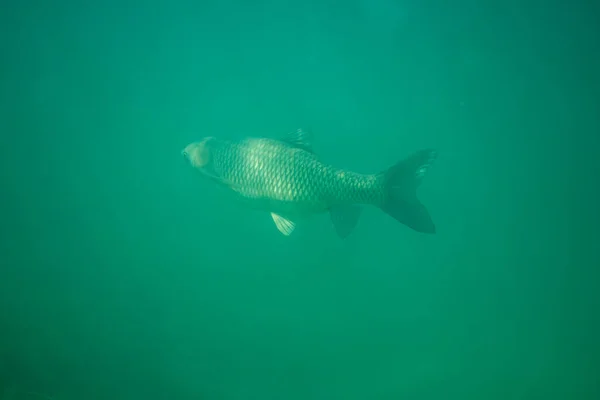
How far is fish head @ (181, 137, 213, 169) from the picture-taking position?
15.1ft

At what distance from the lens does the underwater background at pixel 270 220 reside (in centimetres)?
515

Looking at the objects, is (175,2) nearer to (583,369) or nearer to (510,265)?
(510,265)

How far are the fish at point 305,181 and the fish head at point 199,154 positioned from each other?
14mm

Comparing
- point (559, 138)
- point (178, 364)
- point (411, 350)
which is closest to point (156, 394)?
point (178, 364)

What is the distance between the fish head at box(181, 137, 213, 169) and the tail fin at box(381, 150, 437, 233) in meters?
2.62

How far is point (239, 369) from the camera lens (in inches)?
195

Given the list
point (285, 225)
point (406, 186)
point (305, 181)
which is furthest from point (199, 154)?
point (406, 186)

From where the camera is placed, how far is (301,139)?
158 inches

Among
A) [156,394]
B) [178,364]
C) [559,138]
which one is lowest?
[156,394]

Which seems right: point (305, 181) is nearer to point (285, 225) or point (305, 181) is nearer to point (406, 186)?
point (285, 225)

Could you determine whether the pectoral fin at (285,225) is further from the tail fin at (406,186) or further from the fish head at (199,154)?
the fish head at (199,154)

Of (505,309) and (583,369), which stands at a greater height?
(505,309)

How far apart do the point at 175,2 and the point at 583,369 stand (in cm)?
1262

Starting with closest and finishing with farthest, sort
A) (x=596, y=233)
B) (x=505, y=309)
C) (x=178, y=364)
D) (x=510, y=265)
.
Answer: (x=178, y=364), (x=505, y=309), (x=510, y=265), (x=596, y=233)
